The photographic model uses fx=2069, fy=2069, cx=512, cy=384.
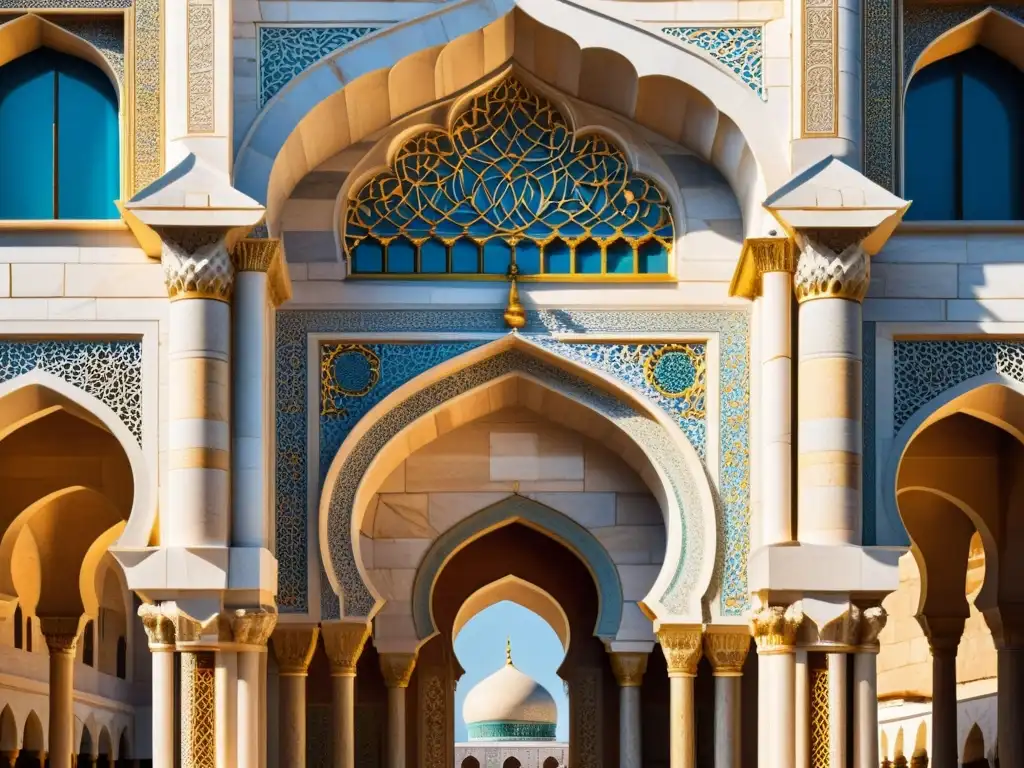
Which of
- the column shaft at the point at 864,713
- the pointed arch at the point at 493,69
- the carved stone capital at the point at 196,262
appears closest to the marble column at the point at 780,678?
the column shaft at the point at 864,713

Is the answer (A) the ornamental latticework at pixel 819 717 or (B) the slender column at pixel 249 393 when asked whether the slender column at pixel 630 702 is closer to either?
(A) the ornamental latticework at pixel 819 717

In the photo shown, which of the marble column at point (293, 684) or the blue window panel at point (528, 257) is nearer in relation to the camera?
the marble column at point (293, 684)

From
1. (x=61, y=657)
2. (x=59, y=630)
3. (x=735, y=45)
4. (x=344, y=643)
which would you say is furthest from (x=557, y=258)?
(x=61, y=657)

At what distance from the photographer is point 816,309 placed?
12.8m

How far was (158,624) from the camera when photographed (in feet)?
40.6

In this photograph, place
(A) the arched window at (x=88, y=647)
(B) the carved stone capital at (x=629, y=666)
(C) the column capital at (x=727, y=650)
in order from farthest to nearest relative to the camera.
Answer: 1. (A) the arched window at (x=88, y=647)
2. (B) the carved stone capital at (x=629, y=666)
3. (C) the column capital at (x=727, y=650)

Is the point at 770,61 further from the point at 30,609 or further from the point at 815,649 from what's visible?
the point at 30,609

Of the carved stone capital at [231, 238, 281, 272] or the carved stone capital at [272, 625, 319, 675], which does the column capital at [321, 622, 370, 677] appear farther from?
the carved stone capital at [231, 238, 281, 272]

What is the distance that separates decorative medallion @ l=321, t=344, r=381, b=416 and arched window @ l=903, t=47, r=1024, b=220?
12.3ft

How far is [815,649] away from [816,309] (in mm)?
2092

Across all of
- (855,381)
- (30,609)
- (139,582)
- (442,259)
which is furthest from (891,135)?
(30,609)

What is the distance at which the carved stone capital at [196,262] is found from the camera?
12648 millimetres

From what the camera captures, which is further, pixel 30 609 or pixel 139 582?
pixel 30 609

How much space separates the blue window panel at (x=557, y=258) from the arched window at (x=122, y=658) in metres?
12.5
